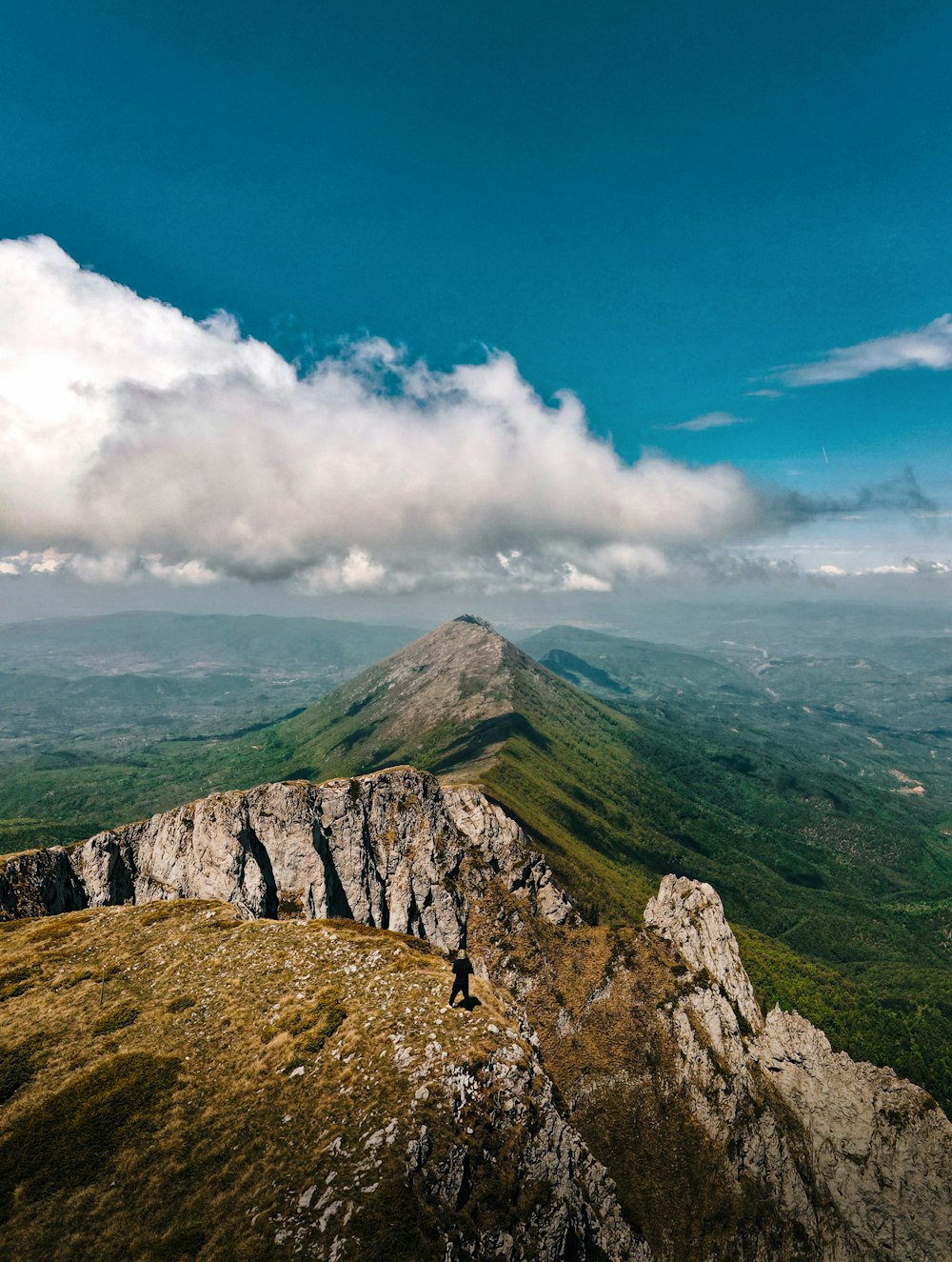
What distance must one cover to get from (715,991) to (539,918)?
138 feet

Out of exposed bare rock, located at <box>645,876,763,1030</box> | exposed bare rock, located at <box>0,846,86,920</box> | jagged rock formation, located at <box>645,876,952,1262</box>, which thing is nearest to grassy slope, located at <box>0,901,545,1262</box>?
exposed bare rock, located at <box>0,846,86,920</box>

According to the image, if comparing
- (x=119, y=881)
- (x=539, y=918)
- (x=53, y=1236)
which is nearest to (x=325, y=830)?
(x=119, y=881)

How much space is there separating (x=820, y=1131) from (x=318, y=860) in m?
120

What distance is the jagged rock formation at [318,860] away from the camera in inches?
3583

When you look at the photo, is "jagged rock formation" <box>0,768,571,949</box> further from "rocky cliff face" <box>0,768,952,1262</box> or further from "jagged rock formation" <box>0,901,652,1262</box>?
"jagged rock formation" <box>0,901,652,1262</box>

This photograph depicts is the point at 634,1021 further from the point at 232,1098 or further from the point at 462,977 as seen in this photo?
the point at 232,1098

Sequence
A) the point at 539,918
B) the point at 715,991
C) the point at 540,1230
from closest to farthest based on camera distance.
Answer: the point at 540,1230 → the point at 715,991 → the point at 539,918

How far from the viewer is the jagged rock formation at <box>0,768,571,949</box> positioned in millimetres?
91000

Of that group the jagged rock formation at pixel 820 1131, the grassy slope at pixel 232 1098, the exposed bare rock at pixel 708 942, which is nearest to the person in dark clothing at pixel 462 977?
the grassy slope at pixel 232 1098

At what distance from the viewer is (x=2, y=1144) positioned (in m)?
34.0

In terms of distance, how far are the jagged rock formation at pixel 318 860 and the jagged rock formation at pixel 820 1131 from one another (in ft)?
130

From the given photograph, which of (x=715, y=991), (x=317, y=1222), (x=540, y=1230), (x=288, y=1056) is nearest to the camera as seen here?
(x=317, y=1222)

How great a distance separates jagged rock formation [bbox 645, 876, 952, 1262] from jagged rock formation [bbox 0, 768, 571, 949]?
3969 cm

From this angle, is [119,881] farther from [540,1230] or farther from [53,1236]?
[540,1230]
